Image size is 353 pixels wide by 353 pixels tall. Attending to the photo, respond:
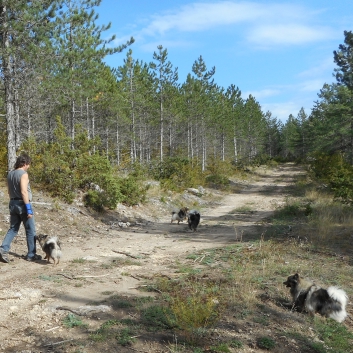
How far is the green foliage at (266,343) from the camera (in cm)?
475

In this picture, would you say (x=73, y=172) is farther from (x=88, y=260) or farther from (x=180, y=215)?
(x=88, y=260)

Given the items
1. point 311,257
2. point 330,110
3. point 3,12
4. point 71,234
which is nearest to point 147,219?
point 71,234

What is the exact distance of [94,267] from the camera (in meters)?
7.60

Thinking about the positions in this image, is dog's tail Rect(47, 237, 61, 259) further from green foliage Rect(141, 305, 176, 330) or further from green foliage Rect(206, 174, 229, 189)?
green foliage Rect(206, 174, 229, 189)

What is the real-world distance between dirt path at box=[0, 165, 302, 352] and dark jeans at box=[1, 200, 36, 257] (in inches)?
14.5

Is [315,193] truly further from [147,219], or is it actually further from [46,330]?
[46,330]

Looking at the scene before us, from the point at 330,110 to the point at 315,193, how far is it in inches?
300

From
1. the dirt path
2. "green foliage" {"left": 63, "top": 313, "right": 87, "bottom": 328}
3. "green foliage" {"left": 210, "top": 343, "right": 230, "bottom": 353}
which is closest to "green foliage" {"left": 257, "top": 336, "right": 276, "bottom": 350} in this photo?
"green foliage" {"left": 210, "top": 343, "right": 230, "bottom": 353}

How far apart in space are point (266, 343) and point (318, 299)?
169cm

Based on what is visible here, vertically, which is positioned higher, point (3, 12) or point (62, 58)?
point (3, 12)

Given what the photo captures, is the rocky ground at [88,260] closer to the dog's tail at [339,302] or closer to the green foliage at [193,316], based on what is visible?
the green foliage at [193,316]

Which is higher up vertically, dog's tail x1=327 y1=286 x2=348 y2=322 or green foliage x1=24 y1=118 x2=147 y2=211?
green foliage x1=24 y1=118 x2=147 y2=211

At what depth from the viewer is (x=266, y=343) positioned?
4.80m

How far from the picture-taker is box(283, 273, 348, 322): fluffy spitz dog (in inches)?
228
